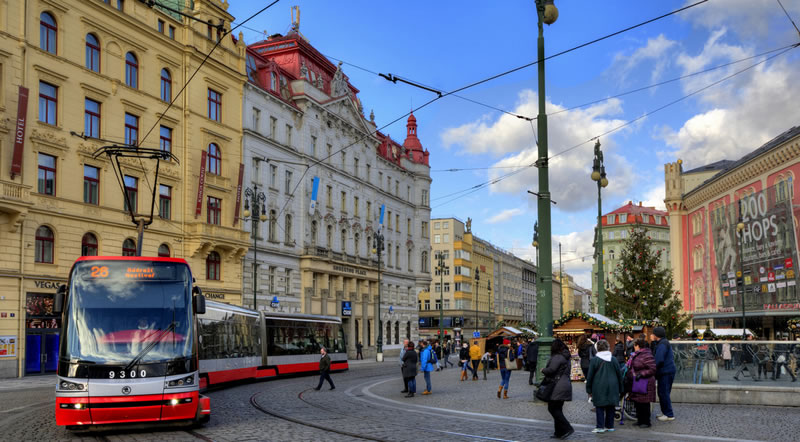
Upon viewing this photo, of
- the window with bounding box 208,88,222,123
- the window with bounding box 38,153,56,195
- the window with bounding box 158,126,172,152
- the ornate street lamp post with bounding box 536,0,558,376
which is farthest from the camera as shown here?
the window with bounding box 208,88,222,123

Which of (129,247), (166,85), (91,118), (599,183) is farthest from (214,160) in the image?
(599,183)

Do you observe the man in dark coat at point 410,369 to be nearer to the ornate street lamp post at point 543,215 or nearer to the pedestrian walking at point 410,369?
the pedestrian walking at point 410,369

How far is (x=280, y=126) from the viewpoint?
5206cm

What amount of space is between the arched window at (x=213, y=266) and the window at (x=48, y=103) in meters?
12.3

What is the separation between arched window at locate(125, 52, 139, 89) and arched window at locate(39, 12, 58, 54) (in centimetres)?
459

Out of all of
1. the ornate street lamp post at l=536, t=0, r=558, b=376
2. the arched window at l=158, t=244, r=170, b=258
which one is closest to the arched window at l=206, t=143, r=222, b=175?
the arched window at l=158, t=244, r=170, b=258

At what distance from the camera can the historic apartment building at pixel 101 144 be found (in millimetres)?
31188

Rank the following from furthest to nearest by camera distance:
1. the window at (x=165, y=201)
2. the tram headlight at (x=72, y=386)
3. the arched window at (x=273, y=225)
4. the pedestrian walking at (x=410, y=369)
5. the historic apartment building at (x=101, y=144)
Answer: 1. the arched window at (x=273, y=225)
2. the window at (x=165, y=201)
3. the historic apartment building at (x=101, y=144)
4. the pedestrian walking at (x=410, y=369)
5. the tram headlight at (x=72, y=386)

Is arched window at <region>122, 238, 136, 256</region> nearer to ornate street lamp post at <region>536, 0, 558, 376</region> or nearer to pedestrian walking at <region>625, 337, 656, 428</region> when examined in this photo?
ornate street lamp post at <region>536, 0, 558, 376</region>

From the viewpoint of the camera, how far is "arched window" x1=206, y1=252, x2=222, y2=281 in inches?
1699

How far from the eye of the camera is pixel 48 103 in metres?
33.4

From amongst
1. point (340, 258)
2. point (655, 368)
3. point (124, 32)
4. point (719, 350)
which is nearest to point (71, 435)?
point (655, 368)

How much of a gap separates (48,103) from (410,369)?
21713 mm


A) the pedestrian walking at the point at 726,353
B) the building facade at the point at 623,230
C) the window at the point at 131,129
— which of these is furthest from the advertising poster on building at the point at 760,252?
the building facade at the point at 623,230
